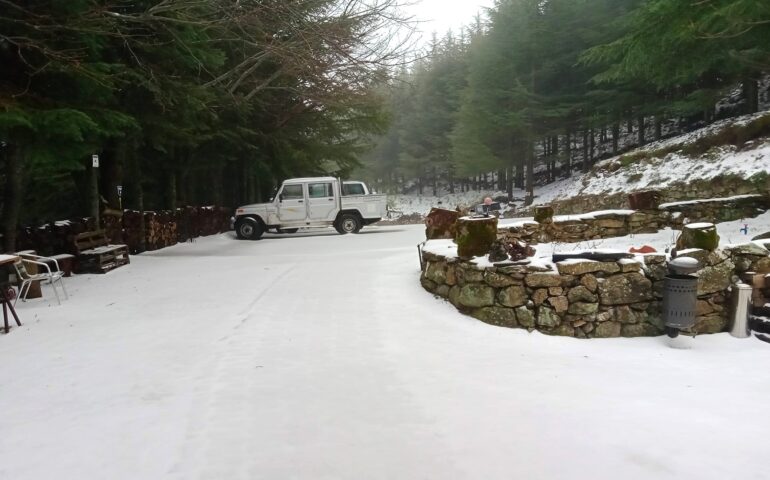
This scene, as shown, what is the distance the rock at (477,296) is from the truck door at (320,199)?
10839mm

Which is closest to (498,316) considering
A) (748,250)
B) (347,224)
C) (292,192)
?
(748,250)

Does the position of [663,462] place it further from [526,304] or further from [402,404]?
[526,304]

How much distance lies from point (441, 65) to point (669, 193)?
32.5 m

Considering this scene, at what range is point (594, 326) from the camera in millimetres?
5117

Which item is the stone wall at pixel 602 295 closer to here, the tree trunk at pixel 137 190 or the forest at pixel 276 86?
the forest at pixel 276 86

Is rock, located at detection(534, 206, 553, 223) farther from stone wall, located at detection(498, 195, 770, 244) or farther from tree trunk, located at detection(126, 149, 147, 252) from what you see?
tree trunk, located at detection(126, 149, 147, 252)

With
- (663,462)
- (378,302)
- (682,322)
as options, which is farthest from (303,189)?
(663,462)

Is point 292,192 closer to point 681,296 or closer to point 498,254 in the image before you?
point 498,254

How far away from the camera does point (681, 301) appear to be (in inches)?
188

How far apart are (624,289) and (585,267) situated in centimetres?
49

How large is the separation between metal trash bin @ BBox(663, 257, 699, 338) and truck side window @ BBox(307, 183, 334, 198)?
12269 mm

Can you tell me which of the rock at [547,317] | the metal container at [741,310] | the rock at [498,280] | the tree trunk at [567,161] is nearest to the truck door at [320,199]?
the rock at [498,280]

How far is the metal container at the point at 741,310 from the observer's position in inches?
196

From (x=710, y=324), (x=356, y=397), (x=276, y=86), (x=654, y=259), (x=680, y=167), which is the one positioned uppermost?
(x=276, y=86)
